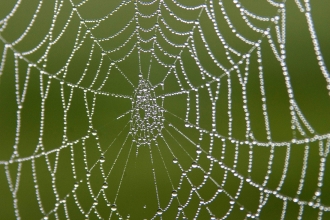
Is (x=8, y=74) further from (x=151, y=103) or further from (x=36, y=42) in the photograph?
(x=151, y=103)

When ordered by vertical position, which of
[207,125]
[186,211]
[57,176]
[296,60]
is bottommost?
[186,211]

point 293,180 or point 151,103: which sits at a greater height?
point 151,103

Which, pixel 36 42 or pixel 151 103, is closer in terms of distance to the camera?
pixel 151 103

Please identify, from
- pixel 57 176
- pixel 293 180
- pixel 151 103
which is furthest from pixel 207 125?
pixel 57 176

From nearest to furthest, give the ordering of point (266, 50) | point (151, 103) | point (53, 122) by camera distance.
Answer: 1. point (151, 103)
2. point (53, 122)
3. point (266, 50)

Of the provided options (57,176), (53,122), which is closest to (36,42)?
(53,122)

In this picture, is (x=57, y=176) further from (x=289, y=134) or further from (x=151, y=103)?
(x=289, y=134)

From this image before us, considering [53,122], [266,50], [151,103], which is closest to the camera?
[151,103]
